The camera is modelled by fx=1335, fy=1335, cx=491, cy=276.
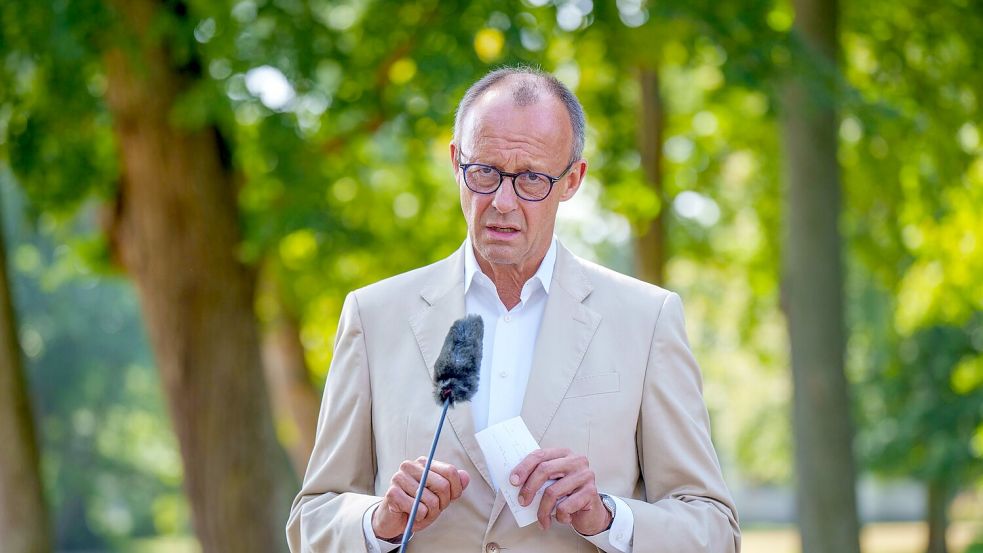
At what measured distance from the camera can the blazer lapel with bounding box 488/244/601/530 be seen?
3.02 meters

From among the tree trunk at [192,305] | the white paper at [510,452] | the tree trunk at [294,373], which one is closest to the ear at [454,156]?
the white paper at [510,452]

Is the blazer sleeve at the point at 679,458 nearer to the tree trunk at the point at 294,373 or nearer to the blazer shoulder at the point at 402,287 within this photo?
the blazer shoulder at the point at 402,287

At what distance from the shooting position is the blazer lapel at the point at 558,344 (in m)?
3.02

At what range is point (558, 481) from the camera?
2764 millimetres

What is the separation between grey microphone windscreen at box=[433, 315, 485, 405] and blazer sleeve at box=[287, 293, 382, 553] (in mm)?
427

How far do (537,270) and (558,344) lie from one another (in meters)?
0.22

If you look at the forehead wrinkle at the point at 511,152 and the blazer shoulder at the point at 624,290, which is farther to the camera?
the blazer shoulder at the point at 624,290

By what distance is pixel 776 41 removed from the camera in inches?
332

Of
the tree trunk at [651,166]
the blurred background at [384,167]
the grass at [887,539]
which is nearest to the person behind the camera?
the blurred background at [384,167]

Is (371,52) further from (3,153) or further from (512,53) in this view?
(3,153)

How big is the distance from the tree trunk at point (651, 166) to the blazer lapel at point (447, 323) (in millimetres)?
8262

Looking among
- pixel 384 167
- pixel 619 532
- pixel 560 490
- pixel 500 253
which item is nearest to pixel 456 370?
pixel 560 490

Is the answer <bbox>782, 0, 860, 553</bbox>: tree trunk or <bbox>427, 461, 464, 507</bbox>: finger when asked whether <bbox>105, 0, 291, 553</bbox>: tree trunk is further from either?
<bbox>427, 461, 464, 507</bbox>: finger

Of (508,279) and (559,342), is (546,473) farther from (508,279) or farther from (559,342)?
(508,279)
